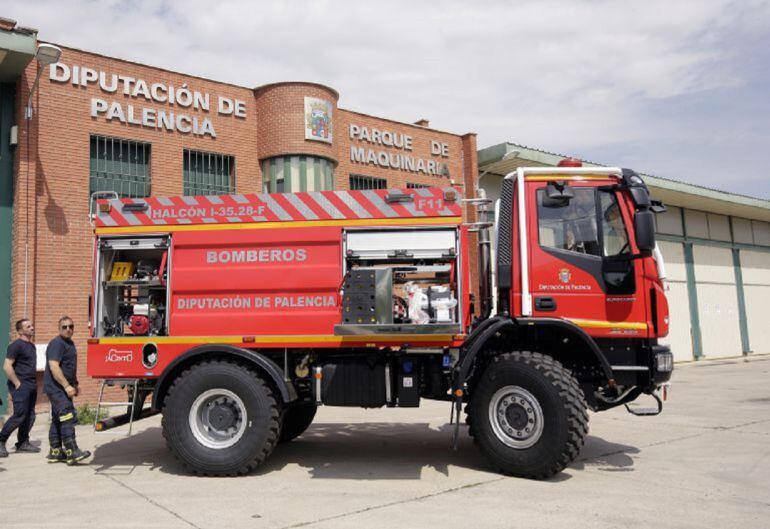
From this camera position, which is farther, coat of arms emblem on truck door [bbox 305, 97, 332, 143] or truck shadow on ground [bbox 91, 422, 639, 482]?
coat of arms emblem on truck door [bbox 305, 97, 332, 143]

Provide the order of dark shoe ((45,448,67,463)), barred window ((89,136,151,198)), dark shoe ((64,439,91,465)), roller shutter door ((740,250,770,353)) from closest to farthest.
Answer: dark shoe ((64,439,91,465)) < dark shoe ((45,448,67,463)) < barred window ((89,136,151,198)) < roller shutter door ((740,250,770,353))

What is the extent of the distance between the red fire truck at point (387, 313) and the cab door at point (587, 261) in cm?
2

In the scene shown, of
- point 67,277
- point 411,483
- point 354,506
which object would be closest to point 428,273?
point 411,483

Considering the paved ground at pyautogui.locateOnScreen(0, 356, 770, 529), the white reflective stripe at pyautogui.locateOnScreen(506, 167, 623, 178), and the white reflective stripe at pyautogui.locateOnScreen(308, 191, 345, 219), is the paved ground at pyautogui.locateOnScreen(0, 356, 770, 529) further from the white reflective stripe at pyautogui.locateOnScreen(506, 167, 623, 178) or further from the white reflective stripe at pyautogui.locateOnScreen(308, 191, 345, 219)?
the white reflective stripe at pyautogui.locateOnScreen(506, 167, 623, 178)

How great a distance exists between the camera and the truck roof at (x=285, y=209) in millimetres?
6934

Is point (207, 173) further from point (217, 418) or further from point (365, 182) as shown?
point (217, 418)

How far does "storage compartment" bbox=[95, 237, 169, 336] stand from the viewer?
7218 mm

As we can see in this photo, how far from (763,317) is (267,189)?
2577 cm

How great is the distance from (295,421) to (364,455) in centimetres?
125

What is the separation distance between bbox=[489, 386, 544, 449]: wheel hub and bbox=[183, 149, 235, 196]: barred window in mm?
10327

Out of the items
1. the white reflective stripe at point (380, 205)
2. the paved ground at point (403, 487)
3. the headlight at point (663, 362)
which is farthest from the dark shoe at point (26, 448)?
the headlight at point (663, 362)

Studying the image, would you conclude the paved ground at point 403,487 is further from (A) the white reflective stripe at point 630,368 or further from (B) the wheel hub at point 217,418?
(A) the white reflective stripe at point 630,368

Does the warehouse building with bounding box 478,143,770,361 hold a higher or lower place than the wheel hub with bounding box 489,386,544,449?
higher

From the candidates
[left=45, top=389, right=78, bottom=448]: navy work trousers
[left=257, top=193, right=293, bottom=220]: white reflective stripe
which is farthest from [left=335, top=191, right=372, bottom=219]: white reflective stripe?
[left=45, top=389, right=78, bottom=448]: navy work trousers
